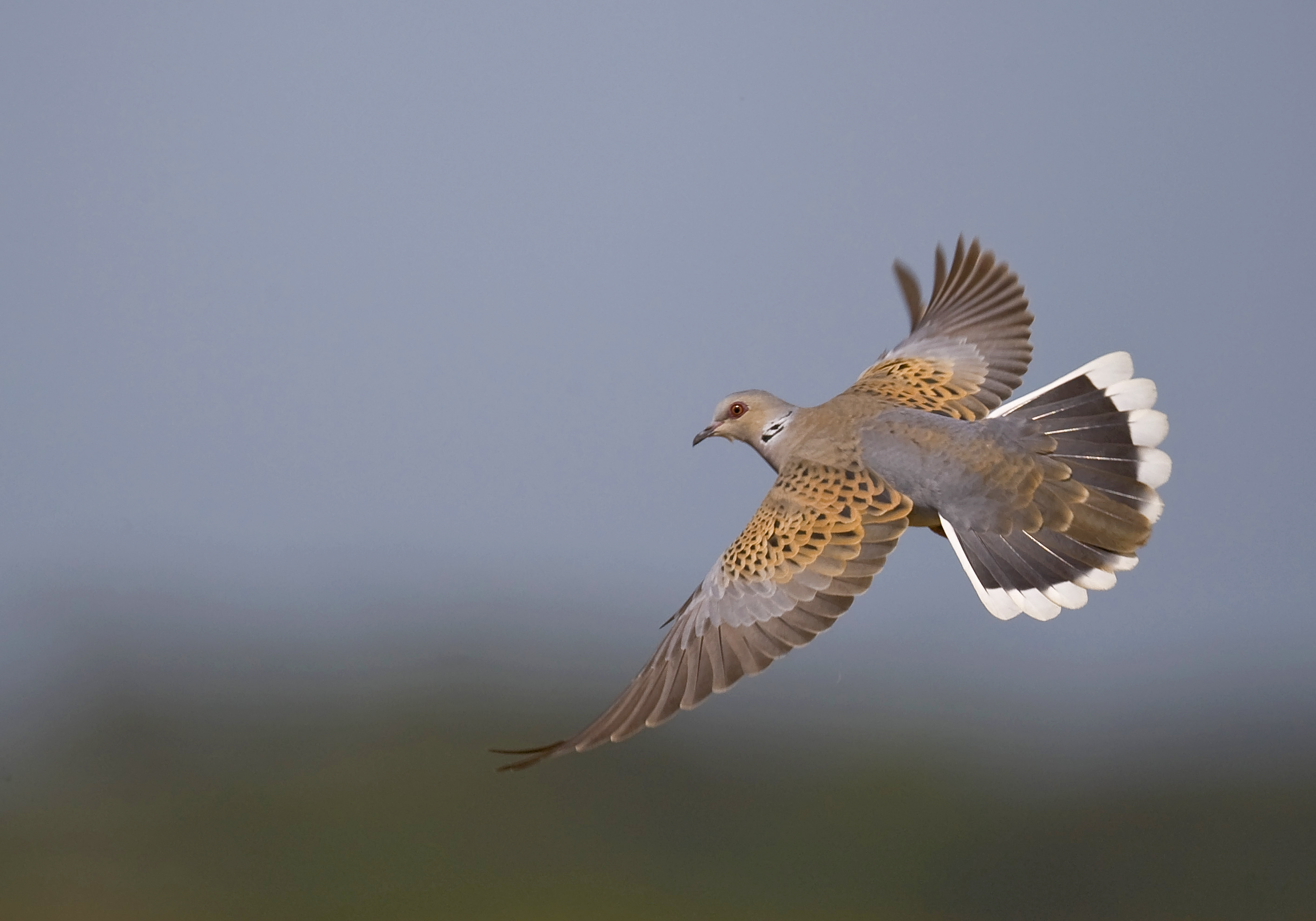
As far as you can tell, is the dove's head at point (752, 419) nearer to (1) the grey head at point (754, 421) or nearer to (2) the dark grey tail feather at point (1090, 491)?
(1) the grey head at point (754, 421)

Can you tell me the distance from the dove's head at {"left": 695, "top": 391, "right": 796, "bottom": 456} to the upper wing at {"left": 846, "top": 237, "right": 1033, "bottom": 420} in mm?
392

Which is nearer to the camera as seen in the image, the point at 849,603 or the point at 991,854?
the point at 849,603

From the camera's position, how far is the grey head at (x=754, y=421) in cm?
507

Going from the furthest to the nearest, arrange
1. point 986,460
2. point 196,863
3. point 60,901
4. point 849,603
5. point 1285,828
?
point 1285,828 < point 196,863 < point 60,901 < point 986,460 < point 849,603

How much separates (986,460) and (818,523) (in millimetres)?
674

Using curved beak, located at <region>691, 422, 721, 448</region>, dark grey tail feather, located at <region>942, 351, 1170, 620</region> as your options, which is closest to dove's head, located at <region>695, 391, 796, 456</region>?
curved beak, located at <region>691, 422, 721, 448</region>

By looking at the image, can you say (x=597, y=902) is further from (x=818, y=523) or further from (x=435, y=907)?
(x=818, y=523)

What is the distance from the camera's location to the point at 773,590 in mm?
4305

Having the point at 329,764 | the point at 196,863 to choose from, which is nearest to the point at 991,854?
the point at 329,764

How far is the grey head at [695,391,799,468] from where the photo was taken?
16.6 feet

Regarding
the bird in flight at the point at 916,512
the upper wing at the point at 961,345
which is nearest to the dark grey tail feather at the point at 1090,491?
the bird in flight at the point at 916,512

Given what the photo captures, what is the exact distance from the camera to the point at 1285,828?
11594 mm

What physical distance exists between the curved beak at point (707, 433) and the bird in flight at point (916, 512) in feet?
0.72

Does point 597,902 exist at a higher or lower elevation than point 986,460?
lower
